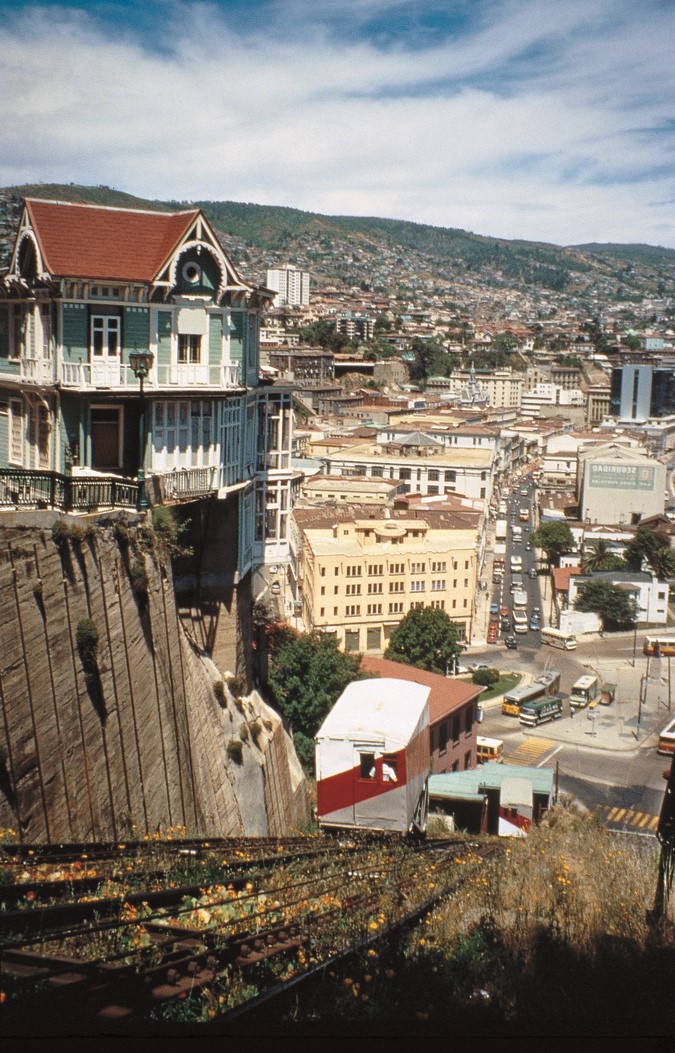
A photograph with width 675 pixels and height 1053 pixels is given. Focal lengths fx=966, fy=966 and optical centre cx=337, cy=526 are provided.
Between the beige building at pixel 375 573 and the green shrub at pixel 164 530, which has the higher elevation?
the green shrub at pixel 164 530

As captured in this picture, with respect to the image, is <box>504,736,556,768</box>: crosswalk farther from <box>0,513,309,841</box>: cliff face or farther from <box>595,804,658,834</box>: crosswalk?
<box>0,513,309,841</box>: cliff face

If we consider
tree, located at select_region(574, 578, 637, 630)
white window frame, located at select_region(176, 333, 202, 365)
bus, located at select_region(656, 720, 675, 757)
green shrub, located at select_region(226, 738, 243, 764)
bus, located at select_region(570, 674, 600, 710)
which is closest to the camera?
white window frame, located at select_region(176, 333, 202, 365)

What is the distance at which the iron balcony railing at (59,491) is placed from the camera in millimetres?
9852

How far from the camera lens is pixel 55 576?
8844 millimetres

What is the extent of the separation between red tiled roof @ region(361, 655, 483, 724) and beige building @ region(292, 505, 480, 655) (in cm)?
1092

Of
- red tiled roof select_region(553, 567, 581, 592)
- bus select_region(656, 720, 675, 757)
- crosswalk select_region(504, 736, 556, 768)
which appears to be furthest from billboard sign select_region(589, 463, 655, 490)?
crosswalk select_region(504, 736, 556, 768)

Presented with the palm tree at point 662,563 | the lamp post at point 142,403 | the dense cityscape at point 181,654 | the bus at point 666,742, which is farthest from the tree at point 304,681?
the palm tree at point 662,563

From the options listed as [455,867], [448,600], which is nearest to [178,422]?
[455,867]

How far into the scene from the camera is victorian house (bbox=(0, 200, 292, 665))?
38.9ft

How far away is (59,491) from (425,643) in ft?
105

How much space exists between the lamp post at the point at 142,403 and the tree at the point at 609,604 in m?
43.5

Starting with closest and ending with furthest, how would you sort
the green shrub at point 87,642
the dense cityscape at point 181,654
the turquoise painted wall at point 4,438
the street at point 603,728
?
the dense cityscape at point 181,654
the green shrub at point 87,642
the turquoise painted wall at point 4,438
the street at point 603,728

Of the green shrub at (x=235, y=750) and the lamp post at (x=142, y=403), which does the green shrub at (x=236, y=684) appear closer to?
the green shrub at (x=235, y=750)

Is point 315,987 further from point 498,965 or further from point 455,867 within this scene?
point 455,867
